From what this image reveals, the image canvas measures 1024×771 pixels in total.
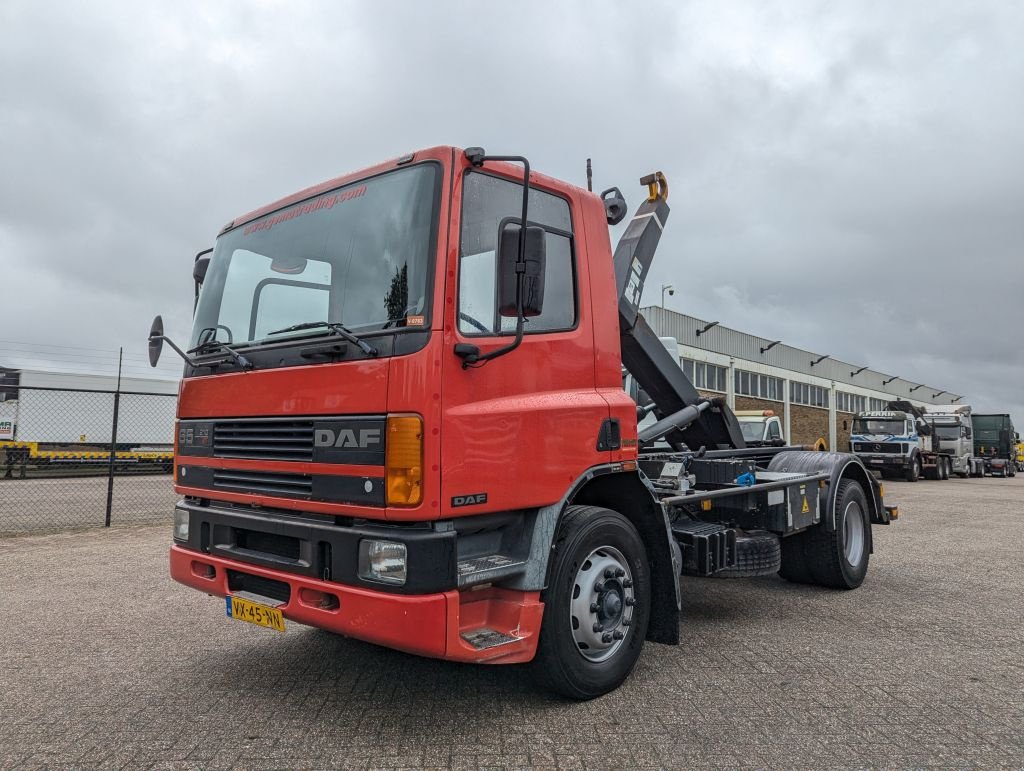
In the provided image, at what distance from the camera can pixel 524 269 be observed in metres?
3.30

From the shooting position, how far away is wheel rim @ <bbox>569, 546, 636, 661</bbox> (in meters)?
3.72

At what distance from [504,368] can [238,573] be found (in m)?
1.75

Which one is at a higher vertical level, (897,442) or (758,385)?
(758,385)

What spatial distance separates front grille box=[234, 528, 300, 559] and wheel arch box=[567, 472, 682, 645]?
1.59m

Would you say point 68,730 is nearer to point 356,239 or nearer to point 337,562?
point 337,562

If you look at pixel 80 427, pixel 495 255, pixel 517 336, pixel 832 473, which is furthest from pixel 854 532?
pixel 80 427

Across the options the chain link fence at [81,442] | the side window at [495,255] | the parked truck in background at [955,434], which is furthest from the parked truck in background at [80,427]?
the parked truck in background at [955,434]

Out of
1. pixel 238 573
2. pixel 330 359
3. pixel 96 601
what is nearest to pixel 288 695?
pixel 238 573

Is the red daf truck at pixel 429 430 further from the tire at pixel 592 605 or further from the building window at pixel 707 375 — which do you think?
the building window at pixel 707 375

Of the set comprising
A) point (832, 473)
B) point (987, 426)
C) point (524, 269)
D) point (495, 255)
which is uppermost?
point (987, 426)

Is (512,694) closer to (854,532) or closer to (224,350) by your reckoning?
(224,350)

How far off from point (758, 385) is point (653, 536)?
33381 mm

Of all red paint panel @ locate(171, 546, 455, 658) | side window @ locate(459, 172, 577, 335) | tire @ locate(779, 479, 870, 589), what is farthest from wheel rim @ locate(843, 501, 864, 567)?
red paint panel @ locate(171, 546, 455, 658)

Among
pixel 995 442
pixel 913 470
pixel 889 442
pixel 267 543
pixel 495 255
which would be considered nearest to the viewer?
pixel 495 255
